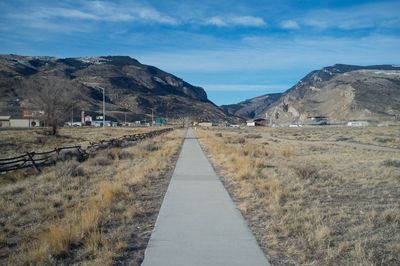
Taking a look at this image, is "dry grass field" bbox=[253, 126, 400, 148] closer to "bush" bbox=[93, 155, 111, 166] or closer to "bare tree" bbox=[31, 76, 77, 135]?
"bush" bbox=[93, 155, 111, 166]

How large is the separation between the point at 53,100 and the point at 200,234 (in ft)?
172

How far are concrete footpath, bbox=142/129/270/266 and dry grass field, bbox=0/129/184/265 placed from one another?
12.6 inches

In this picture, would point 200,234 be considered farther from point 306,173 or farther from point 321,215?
point 306,173

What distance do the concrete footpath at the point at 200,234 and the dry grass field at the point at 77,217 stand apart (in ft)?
1.05

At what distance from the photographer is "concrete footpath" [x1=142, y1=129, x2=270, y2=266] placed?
21.3ft

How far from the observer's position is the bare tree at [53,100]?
184 feet

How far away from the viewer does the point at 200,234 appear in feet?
25.8

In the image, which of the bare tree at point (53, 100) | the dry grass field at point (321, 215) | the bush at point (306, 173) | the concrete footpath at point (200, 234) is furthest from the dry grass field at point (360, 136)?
the concrete footpath at point (200, 234)

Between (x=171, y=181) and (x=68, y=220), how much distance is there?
21.6 feet

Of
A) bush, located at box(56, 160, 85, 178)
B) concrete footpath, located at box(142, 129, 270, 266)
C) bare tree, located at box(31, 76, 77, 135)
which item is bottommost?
bush, located at box(56, 160, 85, 178)

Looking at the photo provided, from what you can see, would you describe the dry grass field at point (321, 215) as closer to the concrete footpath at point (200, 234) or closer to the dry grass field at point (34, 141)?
the concrete footpath at point (200, 234)

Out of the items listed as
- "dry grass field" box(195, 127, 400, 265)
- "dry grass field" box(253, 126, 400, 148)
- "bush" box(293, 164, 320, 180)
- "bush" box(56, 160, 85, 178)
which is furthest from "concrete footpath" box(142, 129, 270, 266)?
"dry grass field" box(253, 126, 400, 148)

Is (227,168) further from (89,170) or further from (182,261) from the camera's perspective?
(182,261)

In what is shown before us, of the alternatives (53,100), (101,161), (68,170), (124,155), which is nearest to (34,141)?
(53,100)
